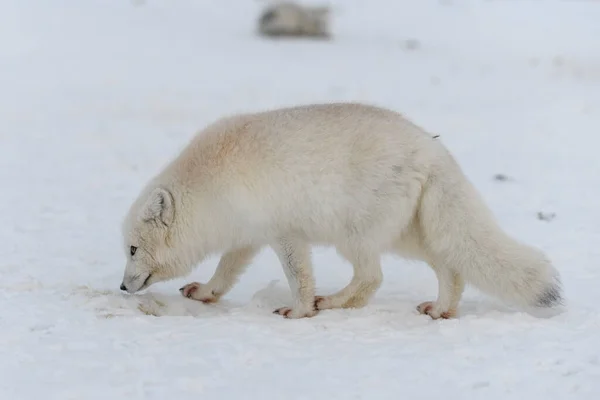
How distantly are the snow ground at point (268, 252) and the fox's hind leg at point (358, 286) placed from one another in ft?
0.77

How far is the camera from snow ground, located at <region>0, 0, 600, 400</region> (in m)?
3.57

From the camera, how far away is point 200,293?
5.18 metres

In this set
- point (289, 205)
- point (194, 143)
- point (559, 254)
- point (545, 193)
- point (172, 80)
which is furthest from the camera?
point (172, 80)

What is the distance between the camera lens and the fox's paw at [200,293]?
5164mm

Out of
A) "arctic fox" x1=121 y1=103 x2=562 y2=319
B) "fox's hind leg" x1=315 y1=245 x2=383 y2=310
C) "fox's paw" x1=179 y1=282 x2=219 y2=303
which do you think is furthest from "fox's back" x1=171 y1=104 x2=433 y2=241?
"fox's paw" x1=179 y1=282 x2=219 y2=303

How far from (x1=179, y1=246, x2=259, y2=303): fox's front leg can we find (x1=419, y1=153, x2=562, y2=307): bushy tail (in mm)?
1259

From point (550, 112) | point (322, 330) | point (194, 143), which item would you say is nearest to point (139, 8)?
point (550, 112)

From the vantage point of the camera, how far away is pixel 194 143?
16.3 feet

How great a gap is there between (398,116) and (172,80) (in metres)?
8.39

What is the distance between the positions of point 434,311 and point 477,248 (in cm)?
49

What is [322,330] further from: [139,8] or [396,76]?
[139,8]

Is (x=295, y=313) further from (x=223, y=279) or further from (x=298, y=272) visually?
(x=223, y=279)

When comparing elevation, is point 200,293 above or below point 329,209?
below

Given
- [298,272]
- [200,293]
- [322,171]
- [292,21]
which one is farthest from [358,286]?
[292,21]
